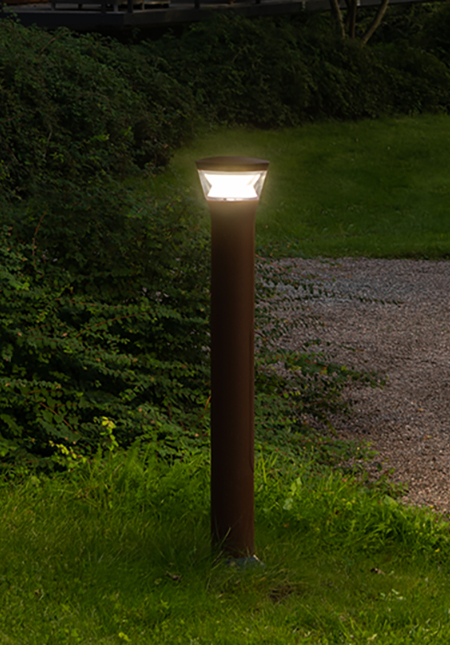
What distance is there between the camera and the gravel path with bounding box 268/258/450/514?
4891 millimetres

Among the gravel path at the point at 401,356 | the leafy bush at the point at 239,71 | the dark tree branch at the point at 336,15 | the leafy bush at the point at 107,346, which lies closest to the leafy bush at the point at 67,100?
the leafy bush at the point at 239,71

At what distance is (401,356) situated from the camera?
7020 mm

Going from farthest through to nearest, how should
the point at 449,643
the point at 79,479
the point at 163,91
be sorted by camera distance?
the point at 163,91 < the point at 79,479 < the point at 449,643

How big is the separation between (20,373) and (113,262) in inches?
37.3

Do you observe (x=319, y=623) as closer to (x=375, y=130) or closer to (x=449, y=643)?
(x=449, y=643)

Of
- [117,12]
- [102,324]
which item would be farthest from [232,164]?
[117,12]

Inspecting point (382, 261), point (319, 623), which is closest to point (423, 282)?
point (382, 261)

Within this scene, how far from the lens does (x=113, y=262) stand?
4.80 meters

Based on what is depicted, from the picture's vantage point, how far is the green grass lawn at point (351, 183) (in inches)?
496

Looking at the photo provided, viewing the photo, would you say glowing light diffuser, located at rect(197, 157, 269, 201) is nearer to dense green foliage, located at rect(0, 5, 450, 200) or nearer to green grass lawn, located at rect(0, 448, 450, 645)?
green grass lawn, located at rect(0, 448, 450, 645)

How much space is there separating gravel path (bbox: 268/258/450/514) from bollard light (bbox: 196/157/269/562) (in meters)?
1.80

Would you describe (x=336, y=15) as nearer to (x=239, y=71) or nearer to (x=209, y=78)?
(x=239, y=71)

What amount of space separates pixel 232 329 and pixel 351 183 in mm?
13379

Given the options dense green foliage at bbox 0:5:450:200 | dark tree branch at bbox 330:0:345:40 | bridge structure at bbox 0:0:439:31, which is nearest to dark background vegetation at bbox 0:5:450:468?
dense green foliage at bbox 0:5:450:200
